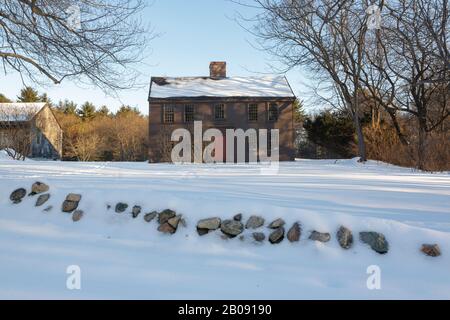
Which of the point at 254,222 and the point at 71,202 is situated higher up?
the point at 71,202

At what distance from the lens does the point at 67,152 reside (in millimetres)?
36406

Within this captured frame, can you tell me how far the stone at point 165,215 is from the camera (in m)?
5.09

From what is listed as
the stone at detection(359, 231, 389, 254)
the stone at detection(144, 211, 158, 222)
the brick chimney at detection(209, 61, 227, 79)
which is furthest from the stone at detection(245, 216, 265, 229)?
the brick chimney at detection(209, 61, 227, 79)

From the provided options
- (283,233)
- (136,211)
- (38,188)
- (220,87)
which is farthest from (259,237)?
(220,87)

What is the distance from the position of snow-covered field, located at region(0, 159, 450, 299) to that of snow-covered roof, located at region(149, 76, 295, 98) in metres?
20.9

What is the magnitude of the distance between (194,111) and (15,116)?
1116cm

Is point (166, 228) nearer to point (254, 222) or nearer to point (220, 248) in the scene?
point (220, 248)

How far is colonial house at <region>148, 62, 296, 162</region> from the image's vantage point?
2617 centimetres

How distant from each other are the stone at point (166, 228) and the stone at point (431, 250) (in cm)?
302

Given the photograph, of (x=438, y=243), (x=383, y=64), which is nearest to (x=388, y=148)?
(x=383, y=64)

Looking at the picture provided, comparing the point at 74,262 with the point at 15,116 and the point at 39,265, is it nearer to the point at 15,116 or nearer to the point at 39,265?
the point at 39,265

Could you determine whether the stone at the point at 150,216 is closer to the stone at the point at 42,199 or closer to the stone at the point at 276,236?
the stone at the point at 276,236

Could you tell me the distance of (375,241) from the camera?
4344 mm

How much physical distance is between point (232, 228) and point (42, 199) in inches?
125
